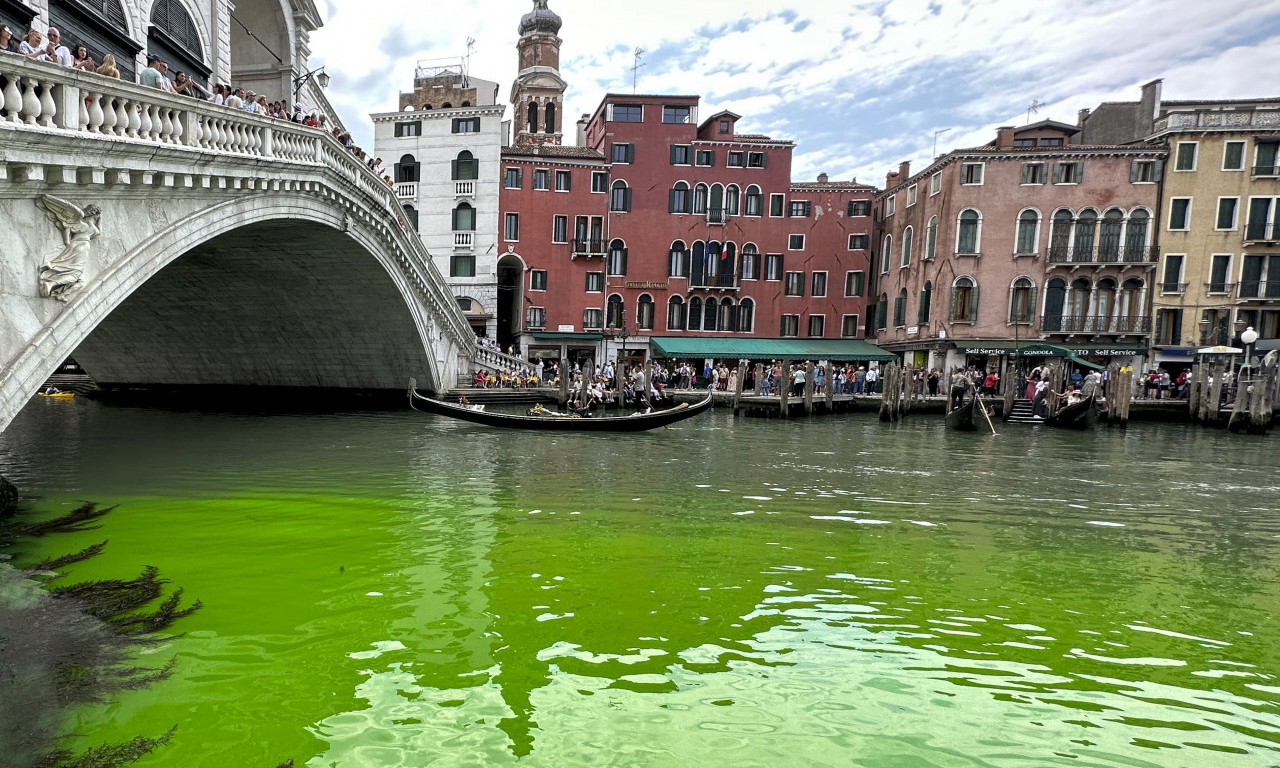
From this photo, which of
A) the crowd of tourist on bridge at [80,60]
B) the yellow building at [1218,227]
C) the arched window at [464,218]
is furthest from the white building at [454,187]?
the yellow building at [1218,227]

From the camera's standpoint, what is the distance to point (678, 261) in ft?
94.7

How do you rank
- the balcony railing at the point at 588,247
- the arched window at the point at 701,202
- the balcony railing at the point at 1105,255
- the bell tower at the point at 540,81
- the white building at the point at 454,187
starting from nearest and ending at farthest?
the balcony railing at the point at 1105,255 → the white building at the point at 454,187 → the balcony railing at the point at 588,247 → the arched window at the point at 701,202 → the bell tower at the point at 540,81

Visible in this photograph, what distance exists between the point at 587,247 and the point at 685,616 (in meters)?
24.9

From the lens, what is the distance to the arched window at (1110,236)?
80.2ft

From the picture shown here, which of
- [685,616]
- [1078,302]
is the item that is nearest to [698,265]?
[1078,302]

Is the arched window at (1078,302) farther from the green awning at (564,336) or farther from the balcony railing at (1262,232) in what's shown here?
the green awning at (564,336)

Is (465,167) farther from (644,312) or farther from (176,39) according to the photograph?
(176,39)

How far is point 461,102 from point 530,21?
14.7 m

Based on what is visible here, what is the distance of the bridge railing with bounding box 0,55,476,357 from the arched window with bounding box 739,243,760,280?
61.7ft

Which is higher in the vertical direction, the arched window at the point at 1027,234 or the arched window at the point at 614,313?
the arched window at the point at 1027,234

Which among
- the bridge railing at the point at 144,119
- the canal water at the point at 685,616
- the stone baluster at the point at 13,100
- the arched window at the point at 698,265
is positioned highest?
the arched window at the point at 698,265

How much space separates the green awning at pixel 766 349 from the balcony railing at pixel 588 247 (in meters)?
4.26

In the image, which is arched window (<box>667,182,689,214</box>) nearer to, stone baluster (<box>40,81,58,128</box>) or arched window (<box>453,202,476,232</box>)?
arched window (<box>453,202,476,232</box>)

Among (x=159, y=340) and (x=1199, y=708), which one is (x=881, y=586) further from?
(x=159, y=340)
